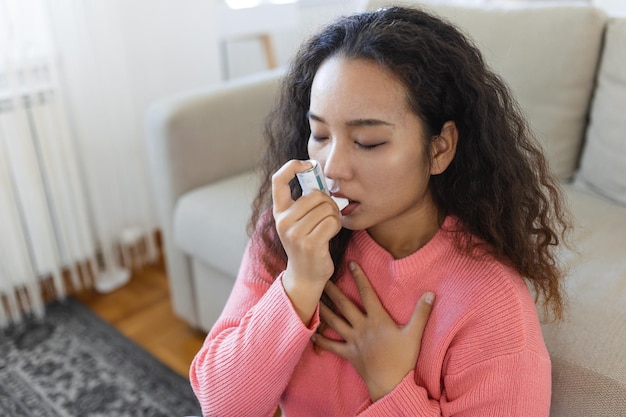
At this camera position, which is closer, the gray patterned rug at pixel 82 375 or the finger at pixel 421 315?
the finger at pixel 421 315

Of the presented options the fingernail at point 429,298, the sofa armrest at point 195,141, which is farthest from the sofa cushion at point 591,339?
the sofa armrest at point 195,141

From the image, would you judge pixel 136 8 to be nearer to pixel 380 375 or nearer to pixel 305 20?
pixel 305 20

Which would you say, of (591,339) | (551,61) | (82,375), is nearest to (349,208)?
(591,339)

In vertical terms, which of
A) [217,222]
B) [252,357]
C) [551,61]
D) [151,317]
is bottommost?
[151,317]

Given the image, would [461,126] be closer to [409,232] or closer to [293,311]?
[409,232]

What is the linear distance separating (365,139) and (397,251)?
0.72ft

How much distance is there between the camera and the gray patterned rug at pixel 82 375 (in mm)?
1442

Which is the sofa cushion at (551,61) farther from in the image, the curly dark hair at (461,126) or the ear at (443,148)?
the ear at (443,148)

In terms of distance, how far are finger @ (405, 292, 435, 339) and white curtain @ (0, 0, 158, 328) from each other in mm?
1373

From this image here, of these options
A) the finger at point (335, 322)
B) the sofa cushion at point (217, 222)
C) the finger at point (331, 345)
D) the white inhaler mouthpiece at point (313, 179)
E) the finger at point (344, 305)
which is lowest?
the sofa cushion at point (217, 222)

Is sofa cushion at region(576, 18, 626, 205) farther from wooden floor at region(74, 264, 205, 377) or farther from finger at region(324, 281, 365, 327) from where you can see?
wooden floor at region(74, 264, 205, 377)

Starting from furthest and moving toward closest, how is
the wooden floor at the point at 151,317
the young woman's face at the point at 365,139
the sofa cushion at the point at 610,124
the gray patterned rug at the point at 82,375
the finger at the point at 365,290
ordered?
the wooden floor at the point at 151,317
the gray patterned rug at the point at 82,375
the sofa cushion at the point at 610,124
the finger at the point at 365,290
the young woman's face at the point at 365,139

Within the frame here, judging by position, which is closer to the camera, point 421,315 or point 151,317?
point 421,315

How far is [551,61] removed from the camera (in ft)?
→ 4.24
